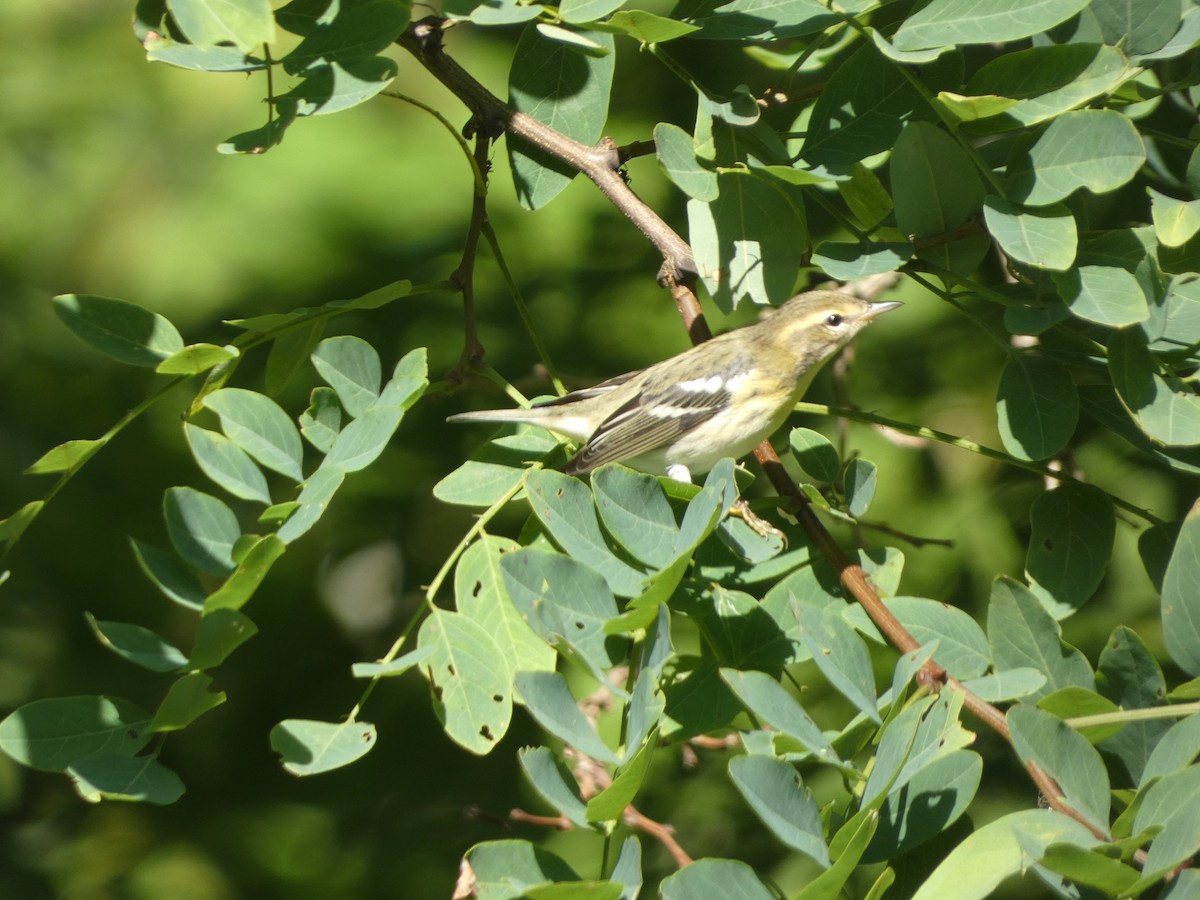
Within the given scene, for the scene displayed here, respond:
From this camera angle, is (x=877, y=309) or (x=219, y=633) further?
(x=877, y=309)

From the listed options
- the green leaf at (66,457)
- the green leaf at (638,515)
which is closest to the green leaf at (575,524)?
the green leaf at (638,515)

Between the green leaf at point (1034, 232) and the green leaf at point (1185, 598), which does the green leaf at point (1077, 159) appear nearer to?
the green leaf at point (1034, 232)

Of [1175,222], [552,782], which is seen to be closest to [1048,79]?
[1175,222]

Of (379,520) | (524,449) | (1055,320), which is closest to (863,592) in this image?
(1055,320)

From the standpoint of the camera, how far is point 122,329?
5.36 ft

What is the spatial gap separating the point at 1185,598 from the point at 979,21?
852 mm

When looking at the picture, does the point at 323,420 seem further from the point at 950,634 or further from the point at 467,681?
the point at 950,634

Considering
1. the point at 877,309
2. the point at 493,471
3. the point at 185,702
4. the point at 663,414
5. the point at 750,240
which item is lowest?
the point at 663,414

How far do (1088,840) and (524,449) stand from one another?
1141 mm

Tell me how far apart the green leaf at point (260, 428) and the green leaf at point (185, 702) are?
36cm

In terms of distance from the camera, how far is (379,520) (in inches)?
120

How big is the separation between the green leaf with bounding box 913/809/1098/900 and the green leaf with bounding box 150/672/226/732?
88 centimetres

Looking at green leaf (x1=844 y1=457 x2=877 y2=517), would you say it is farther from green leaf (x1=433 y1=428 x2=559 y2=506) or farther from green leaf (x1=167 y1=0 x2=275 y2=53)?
green leaf (x1=167 y1=0 x2=275 y2=53)

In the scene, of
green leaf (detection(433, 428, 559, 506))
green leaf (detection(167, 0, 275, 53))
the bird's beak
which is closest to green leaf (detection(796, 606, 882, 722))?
green leaf (detection(433, 428, 559, 506))
